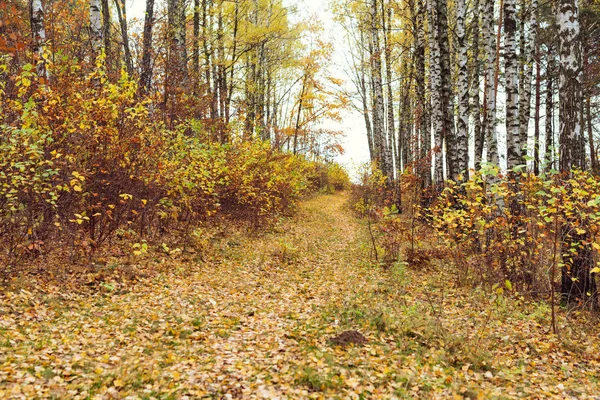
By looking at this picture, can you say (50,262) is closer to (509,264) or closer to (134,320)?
(134,320)

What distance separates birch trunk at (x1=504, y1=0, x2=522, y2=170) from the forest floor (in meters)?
2.89

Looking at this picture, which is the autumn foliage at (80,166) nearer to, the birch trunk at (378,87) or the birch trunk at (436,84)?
the birch trunk at (436,84)

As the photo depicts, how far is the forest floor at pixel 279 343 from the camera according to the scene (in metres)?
3.79

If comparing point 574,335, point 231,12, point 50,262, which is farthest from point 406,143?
point 50,262

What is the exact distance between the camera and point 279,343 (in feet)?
16.0

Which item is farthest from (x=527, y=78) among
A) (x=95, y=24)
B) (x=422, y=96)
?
(x=95, y=24)

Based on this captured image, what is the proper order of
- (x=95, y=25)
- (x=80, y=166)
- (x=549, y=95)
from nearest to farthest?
(x=80, y=166)
(x=95, y=25)
(x=549, y=95)

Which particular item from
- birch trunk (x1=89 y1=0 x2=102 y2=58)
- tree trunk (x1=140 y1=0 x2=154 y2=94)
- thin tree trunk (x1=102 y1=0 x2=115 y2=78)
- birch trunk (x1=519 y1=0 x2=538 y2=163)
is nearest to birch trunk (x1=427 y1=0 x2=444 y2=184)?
birch trunk (x1=519 y1=0 x2=538 y2=163)

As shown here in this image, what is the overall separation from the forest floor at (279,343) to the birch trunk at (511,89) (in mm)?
2888

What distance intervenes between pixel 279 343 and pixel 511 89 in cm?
719

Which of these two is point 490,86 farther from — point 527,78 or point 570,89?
point 527,78

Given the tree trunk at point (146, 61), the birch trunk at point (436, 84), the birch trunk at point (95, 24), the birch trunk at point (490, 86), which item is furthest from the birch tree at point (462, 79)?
the birch trunk at point (95, 24)

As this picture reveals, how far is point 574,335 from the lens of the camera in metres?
5.32

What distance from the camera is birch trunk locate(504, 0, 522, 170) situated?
7594 millimetres
